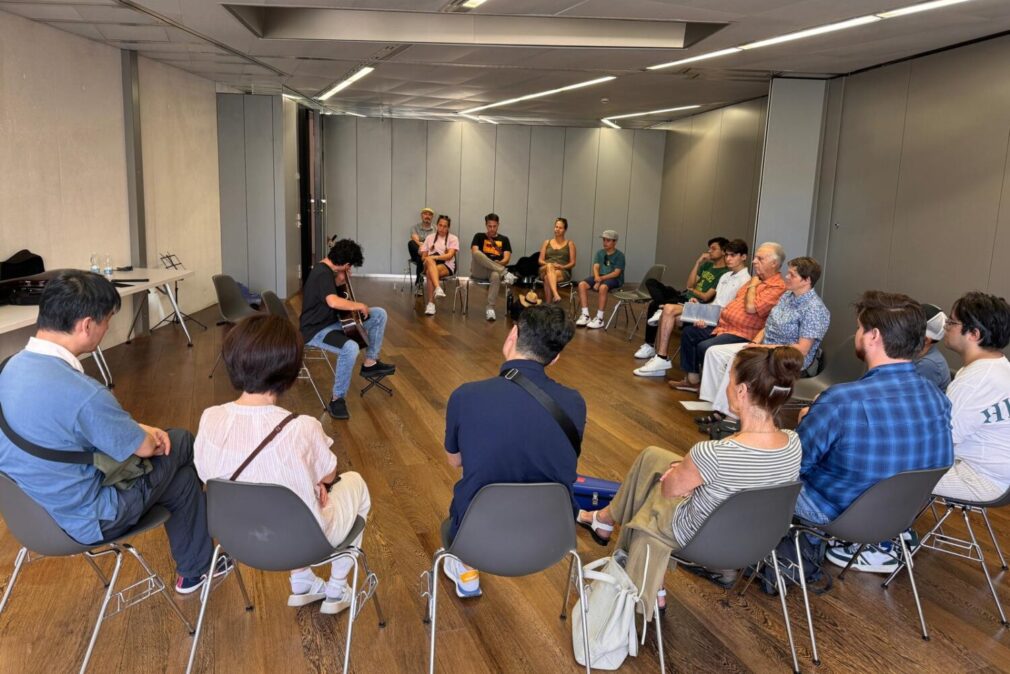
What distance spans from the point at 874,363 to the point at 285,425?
7.56 feet

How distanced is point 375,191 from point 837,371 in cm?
1040

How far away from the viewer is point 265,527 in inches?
92.1

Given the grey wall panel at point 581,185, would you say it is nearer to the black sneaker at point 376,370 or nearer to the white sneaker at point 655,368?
the white sneaker at point 655,368

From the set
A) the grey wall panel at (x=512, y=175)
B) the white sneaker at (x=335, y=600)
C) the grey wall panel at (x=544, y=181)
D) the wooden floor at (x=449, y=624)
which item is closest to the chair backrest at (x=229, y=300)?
the wooden floor at (x=449, y=624)

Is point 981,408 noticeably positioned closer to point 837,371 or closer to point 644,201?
point 837,371

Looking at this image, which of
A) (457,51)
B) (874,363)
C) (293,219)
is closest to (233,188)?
(293,219)

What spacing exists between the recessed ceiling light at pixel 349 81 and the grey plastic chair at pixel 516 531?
7150 mm

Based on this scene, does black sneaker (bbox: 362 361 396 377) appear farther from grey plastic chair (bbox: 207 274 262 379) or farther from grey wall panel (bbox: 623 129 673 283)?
grey wall panel (bbox: 623 129 673 283)

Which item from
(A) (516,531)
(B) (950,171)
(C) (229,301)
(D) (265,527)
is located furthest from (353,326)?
(B) (950,171)

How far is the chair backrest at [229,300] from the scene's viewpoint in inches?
258

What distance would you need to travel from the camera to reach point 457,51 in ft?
22.7

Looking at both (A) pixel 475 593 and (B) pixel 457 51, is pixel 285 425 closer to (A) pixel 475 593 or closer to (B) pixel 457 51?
(A) pixel 475 593

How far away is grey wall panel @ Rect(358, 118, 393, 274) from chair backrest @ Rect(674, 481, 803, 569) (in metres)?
12.2

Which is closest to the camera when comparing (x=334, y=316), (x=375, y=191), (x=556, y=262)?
(x=334, y=316)
